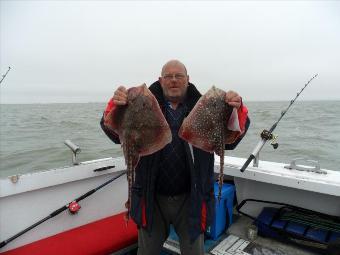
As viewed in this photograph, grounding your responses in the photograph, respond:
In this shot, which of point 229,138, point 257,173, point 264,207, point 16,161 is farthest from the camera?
point 16,161

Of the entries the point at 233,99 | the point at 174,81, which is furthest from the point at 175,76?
the point at 233,99

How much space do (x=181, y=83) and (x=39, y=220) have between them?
2.55m

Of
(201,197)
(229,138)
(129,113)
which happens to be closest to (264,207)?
(201,197)

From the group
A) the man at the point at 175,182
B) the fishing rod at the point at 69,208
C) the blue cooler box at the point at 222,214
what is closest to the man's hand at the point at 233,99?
the man at the point at 175,182

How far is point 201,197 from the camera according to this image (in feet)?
8.51

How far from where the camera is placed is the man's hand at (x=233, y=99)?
2148 mm

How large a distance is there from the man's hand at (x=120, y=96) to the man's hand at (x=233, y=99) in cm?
76

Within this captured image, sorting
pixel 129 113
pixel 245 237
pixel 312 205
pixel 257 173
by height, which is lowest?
pixel 245 237

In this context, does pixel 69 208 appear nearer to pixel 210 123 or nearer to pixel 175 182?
pixel 175 182

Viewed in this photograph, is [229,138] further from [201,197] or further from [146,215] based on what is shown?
[146,215]

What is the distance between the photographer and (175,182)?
2654mm

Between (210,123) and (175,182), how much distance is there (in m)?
0.77

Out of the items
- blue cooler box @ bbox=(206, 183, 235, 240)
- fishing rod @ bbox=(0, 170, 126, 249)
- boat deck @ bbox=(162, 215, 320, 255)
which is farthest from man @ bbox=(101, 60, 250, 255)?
fishing rod @ bbox=(0, 170, 126, 249)

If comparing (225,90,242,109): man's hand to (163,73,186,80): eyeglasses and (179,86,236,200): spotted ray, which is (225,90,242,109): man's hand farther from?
(163,73,186,80): eyeglasses
